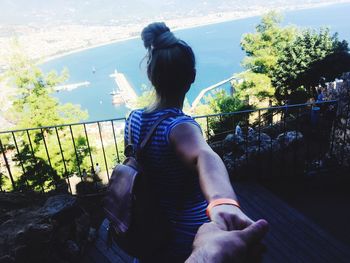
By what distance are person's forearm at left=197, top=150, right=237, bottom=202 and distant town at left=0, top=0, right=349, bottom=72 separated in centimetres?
10297

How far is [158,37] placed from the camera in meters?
1.07

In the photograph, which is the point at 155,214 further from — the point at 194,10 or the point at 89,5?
the point at 89,5

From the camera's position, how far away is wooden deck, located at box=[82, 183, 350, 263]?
271cm

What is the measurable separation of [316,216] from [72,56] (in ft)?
358

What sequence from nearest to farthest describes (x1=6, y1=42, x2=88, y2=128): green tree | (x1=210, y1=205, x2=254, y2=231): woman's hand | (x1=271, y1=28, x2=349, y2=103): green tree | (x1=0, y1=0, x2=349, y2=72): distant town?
1. (x1=210, y1=205, x2=254, y2=231): woman's hand
2. (x1=6, y1=42, x2=88, y2=128): green tree
3. (x1=271, y1=28, x2=349, y2=103): green tree
4. (x1=0, y1=0, x2=349, y2=72): distant town

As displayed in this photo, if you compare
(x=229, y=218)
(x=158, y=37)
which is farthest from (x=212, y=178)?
(x=158, y=37)

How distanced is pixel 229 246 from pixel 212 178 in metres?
0.33

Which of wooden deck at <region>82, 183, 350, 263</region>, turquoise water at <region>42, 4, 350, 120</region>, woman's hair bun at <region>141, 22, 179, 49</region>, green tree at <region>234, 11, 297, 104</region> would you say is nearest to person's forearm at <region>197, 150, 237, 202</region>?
woman's hair bun at <region>141, 22, 179, 49</region>

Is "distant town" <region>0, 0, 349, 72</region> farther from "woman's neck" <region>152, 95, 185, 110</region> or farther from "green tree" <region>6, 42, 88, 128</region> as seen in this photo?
"woman's neck" <region>152, 95, 185, 110</region>

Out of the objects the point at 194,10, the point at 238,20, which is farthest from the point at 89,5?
the point at 238,20

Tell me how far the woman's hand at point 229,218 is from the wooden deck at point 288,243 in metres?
2.36

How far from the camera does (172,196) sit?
1.10 metres

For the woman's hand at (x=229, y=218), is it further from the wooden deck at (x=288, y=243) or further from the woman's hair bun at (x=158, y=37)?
the wooden deck at (x=288, y=243)

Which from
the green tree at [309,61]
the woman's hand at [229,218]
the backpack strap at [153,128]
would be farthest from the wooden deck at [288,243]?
the green tree at [309,61]
